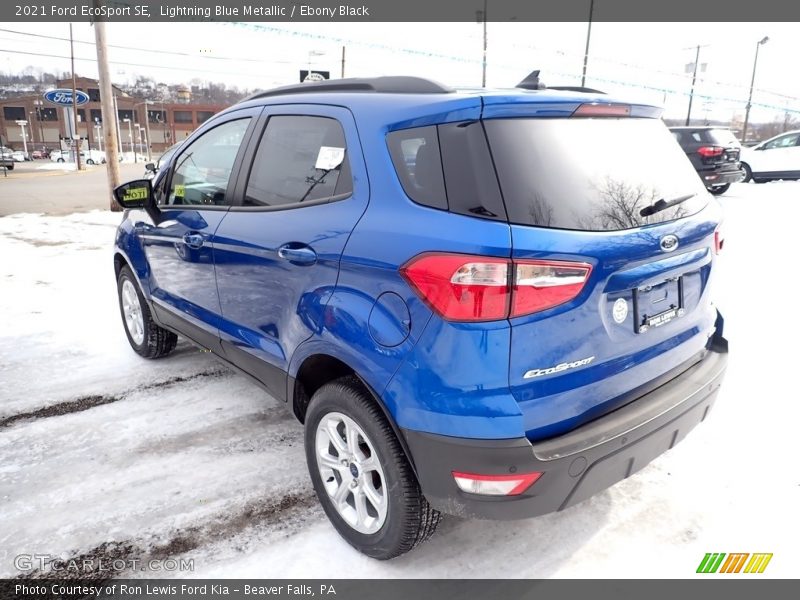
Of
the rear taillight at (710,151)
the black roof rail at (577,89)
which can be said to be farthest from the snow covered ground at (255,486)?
the rear taillight at (710,151)

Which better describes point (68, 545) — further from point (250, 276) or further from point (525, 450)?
point (525, 450)

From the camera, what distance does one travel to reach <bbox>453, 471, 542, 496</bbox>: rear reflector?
6.19ft

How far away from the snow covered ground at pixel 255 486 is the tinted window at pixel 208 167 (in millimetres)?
1351

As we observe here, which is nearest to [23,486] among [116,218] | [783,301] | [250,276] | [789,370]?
[250,276]

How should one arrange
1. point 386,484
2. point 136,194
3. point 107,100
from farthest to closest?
point 107,100, point 136,194, point 386,484

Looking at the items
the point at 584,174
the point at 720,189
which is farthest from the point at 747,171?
the point at 584,174

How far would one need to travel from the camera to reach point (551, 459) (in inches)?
73.7

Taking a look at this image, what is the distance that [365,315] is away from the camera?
2102 millimetres

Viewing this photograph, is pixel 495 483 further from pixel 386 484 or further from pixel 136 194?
pixel 136 194

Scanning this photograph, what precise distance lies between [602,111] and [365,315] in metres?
1.20

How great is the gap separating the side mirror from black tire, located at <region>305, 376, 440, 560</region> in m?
2.24

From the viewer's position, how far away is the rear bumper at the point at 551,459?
1.87m

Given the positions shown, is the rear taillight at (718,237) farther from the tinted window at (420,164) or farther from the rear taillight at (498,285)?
the tinted window at (420,164)

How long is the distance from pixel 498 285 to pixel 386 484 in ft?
2.92
